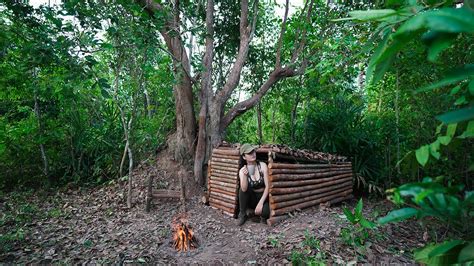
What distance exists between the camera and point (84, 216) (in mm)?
5344

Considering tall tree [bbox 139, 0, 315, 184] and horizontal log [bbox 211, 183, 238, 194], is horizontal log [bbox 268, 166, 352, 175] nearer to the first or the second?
horizontal log [bbox 211, 183, 238, 194]

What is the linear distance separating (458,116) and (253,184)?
442 cm

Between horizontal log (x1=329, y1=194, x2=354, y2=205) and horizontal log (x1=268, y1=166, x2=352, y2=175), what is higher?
horizontal log (x1=268, y1=166, x2=352, y2=175)

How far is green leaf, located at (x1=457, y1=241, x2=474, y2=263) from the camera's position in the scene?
59 cm

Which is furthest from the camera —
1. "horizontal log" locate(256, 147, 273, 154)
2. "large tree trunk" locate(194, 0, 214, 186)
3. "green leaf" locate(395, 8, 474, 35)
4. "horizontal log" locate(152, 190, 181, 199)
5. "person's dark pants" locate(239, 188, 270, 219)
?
"large tree trunk" locate(194, 0, 214, 186)

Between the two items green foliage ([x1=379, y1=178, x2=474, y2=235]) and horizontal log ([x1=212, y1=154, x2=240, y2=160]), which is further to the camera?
horizontal log ([x1=212, y1=154, x2=240, y2=160])

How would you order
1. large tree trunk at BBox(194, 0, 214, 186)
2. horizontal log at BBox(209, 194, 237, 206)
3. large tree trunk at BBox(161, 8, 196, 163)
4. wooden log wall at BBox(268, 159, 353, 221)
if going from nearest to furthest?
wooden log wall at BBox(268, 159, 353, 221)
horizontal log at BBox(209, 194, 237, 206)
large tree trunk at BBox(194, 0, 214, 186)
large tree trunk at BBox(161, 8, 196, 163)

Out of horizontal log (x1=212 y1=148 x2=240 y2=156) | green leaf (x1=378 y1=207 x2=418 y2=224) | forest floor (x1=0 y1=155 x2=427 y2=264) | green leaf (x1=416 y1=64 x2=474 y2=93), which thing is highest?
green leaf (x1=416 y1=64 x2=474 y2=93)

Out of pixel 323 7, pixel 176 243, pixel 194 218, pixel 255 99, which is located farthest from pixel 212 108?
pixel 323 7

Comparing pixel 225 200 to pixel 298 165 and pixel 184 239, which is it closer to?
pixel 184 239

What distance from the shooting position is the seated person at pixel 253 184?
4.73 m

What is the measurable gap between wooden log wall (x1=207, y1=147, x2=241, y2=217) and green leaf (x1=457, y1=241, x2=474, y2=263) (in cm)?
457

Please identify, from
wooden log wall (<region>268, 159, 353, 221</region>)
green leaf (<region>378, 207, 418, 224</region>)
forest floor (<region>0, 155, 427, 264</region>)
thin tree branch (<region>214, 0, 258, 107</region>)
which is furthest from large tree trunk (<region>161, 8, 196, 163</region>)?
green leaf (<region>378, 207, 418, 224</region>)

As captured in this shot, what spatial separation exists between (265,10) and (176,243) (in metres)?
7.17
